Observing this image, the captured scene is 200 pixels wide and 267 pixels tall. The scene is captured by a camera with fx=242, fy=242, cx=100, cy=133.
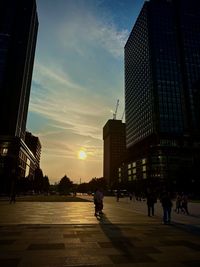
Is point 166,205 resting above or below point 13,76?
below

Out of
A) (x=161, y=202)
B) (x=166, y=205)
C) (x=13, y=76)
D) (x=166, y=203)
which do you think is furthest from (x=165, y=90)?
(x=166, y=205)

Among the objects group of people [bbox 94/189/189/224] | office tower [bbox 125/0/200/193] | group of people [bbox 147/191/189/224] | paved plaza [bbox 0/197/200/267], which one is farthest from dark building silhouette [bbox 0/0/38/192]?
paved plaza [bbox 0/197/200/267]

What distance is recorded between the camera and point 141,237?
11.1 meters

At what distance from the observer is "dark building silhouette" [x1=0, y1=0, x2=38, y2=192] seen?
102438 mm

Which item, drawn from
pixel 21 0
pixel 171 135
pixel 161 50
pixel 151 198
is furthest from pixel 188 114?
pixel 151 198

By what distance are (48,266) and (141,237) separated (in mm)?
5709

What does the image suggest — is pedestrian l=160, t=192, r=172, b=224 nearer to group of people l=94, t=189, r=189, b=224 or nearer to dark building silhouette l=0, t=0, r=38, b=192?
group of people l=94, t=189, r=189, b=224

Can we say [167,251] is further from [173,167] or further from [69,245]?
[173,167]

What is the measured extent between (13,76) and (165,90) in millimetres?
78693

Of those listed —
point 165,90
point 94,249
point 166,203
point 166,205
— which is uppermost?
point 165,90

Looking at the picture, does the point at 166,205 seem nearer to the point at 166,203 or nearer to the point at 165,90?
the point at 166,203

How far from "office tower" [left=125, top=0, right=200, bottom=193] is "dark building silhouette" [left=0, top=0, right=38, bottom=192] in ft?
216

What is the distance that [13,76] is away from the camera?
11694 centimetres

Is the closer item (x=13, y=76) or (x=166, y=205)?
(x=166, y=205)
